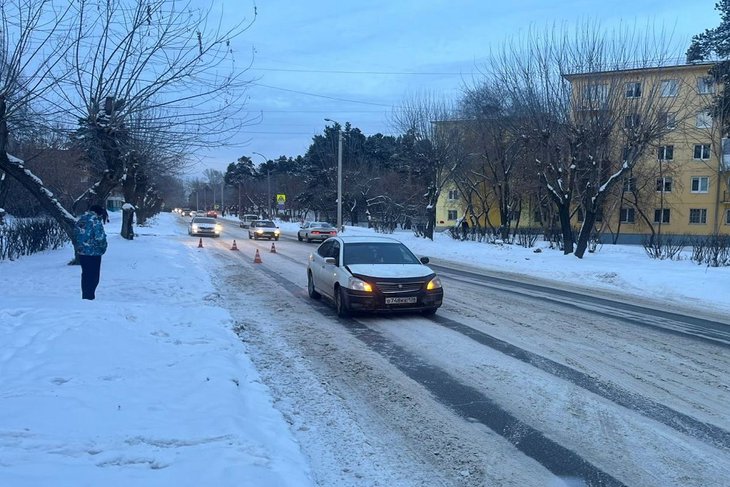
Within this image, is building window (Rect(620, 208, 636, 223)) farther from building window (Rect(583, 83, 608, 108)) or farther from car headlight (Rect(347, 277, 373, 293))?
car headlight (Rect(347, 277, 373, 293))

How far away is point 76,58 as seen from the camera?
40.7 ft

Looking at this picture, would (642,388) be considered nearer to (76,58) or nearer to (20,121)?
(76,58)

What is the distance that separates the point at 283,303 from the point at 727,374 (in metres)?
8.13

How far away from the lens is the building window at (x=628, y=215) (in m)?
50.6

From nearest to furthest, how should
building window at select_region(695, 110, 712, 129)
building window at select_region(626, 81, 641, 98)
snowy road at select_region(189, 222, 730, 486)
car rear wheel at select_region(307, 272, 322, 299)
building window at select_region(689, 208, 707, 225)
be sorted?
snowy road at select_region(189, 222, 730, 486), car rear wheel at select_region(307, 272, 322, 299), building window at select_region(626, 81, 641, 98), building window at select_region(695, 110, 712, 129), building window at select_region(689, 208, 707, 225)

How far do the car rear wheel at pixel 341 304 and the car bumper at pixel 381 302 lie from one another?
0.43 ft

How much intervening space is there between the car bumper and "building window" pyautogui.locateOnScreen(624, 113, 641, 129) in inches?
639

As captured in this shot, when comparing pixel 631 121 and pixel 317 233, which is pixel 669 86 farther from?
pixel 317 233

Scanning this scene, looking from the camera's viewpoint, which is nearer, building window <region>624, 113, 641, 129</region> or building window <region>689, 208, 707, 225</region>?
building window <region>624, 113, 641, 129</region>

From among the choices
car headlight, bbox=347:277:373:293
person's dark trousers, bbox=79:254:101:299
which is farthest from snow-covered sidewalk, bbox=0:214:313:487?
car headlight, bbox=347:277:373:293

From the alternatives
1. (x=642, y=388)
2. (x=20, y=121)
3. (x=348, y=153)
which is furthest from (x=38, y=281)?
(x=348, y=153)

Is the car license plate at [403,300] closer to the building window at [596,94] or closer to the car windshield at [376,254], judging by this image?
the car windshield at [376,254]

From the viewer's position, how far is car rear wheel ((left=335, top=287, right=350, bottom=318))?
10.5 metres

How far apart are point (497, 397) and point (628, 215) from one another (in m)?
50.3
